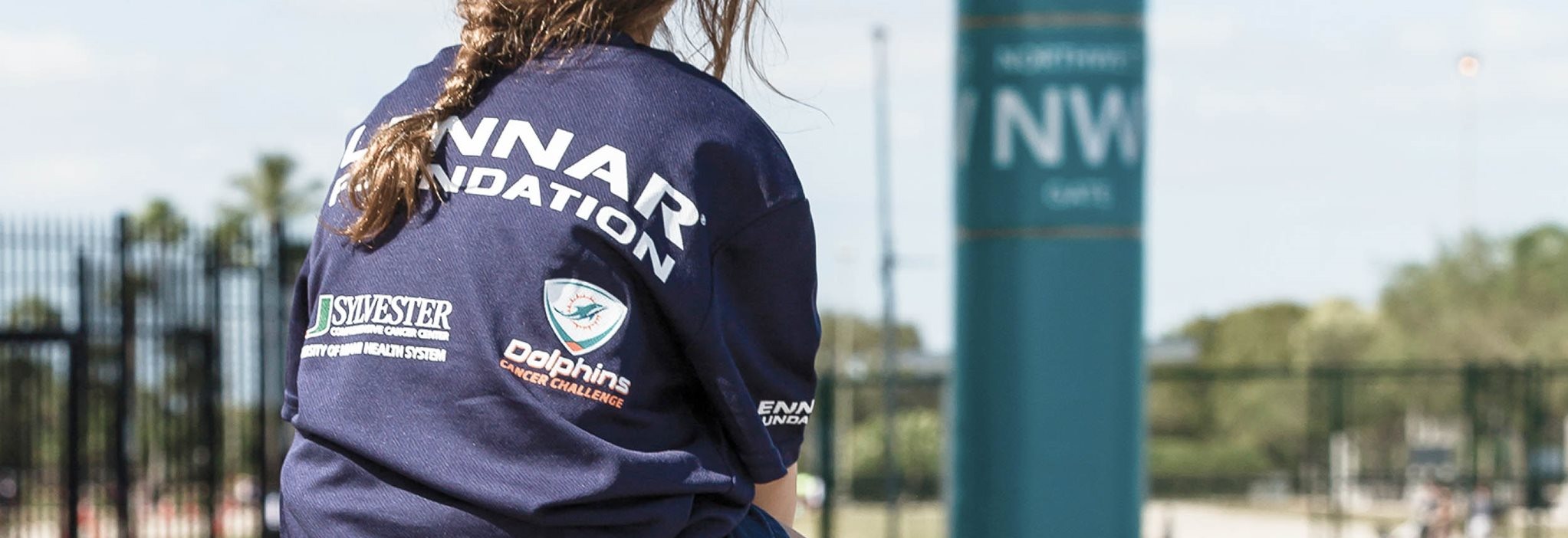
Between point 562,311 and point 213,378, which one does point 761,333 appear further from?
point 213,378

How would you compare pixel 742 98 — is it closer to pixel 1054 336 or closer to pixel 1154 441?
pixel 1054 336

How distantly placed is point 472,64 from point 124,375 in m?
8.68

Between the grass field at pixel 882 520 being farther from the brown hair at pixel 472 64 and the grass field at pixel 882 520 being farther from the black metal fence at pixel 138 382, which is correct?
the brown hair at pixel 472 64

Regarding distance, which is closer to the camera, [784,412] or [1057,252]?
[784,412]

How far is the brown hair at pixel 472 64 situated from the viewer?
1724 mm

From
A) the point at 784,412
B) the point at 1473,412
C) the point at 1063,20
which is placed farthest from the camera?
the point at 1473,412

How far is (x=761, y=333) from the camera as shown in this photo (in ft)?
5.61

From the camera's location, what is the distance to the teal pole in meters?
6.58

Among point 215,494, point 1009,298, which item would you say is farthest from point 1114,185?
point 215,494

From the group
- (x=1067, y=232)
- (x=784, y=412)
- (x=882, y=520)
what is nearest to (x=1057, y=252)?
(x=1067, y=232)

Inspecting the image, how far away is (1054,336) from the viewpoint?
6.60m

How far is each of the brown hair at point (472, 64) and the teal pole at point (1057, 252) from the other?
4855 millimetres

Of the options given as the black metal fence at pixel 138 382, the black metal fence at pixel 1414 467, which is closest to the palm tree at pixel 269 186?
the black metal fence at pixel 1414 467

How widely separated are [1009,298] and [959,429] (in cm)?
62
